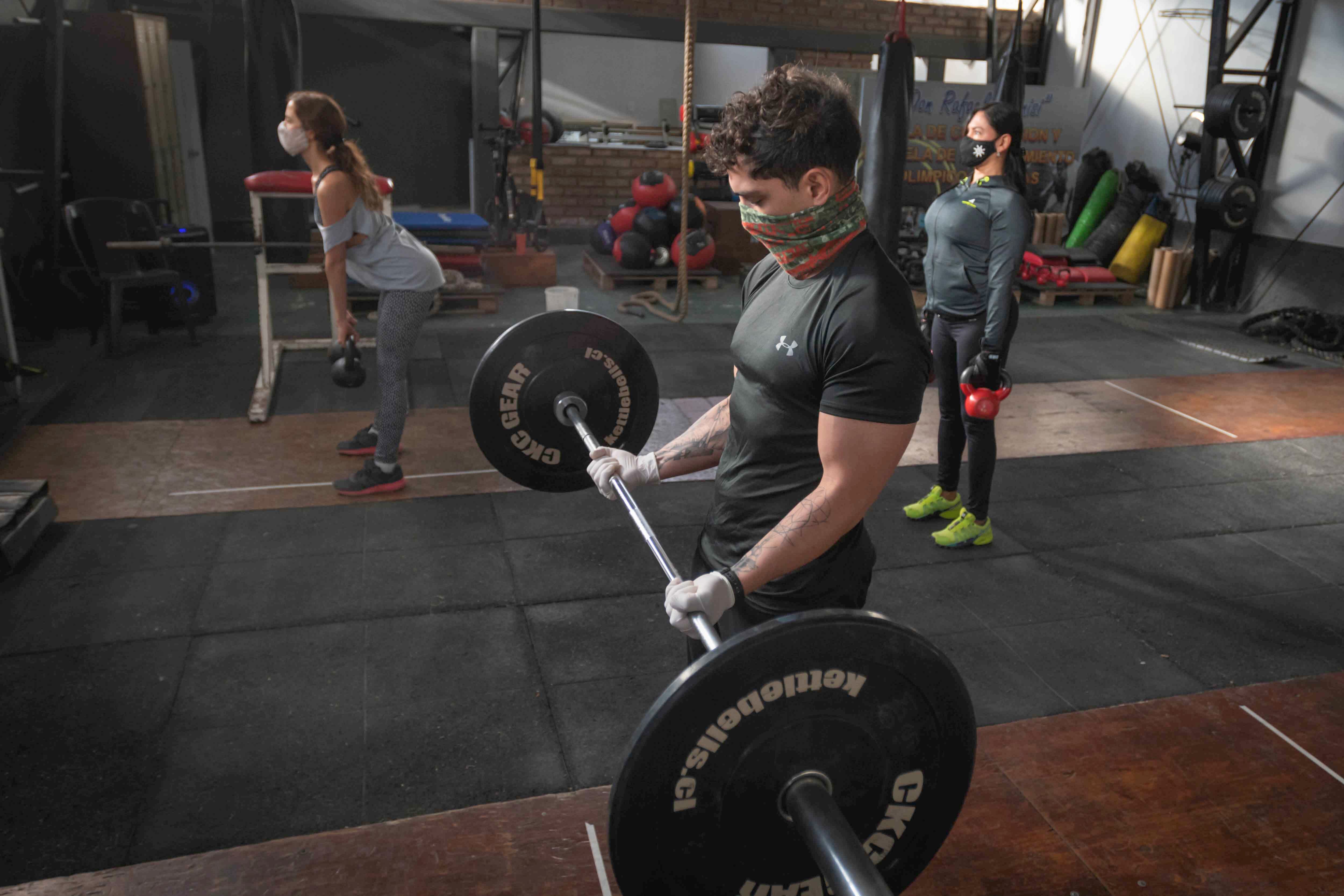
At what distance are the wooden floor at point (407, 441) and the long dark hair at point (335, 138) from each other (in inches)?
52.4

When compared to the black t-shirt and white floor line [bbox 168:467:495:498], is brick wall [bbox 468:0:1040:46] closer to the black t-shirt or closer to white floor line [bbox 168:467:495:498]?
white floor line [bbox 168:467:495:498]

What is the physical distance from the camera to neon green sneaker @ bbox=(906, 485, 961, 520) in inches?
162

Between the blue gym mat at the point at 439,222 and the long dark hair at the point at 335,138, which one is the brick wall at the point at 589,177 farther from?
the long dark hair at the point at 335,138

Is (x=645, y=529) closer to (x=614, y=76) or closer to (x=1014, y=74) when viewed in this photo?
(x=1014, y=74)

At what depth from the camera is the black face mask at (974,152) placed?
11.4 ft

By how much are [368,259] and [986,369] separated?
2614mm

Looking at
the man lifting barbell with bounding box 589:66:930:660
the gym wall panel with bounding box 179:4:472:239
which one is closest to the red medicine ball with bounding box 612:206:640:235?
the gym wall panel with bounding box 179:4:472:239

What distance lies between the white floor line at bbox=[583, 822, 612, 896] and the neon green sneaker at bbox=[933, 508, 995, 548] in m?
2.14

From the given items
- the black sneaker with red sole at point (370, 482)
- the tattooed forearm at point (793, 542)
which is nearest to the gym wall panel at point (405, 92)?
the black sneaker with red sole at point (370, 482)

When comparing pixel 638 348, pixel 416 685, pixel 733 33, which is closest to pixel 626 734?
pixel 416 685

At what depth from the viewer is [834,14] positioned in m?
10.9

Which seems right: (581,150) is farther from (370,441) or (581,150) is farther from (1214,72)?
(370,441)

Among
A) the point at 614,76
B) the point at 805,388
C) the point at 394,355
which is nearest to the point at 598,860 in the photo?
the point at 805,388

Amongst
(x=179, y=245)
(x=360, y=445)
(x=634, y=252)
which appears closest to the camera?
(x=360, y=445)
